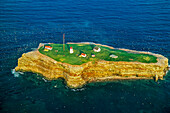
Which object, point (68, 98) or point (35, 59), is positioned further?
point (35, 59)

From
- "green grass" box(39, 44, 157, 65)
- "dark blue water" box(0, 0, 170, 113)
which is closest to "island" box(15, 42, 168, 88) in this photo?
"green grass" box(39, 44, 157, 65)

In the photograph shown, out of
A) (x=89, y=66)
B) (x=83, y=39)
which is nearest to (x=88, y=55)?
(x=89, y=66)

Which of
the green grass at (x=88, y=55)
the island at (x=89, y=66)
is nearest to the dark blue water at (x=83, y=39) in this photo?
the island at (x=89, y=66)

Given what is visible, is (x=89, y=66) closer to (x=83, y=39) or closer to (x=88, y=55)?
(x=88, y=55)

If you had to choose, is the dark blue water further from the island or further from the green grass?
the green grass

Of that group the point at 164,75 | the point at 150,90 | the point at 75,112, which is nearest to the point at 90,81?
the point at 75,112

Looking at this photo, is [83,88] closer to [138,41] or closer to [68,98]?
[68,98]
